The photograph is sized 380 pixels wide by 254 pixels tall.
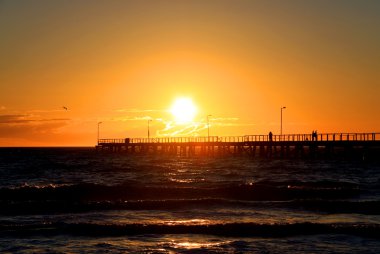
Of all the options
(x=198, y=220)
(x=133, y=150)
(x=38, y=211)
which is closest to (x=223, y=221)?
(x=198, y=220)

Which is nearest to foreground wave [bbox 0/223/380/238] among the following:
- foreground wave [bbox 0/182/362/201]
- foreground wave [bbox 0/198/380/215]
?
foreground wave [bbox 0/198/380/215]

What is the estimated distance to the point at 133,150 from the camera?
125 m

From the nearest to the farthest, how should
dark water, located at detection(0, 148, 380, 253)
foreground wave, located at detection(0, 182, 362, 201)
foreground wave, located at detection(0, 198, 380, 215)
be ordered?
1. dark water, located at detection(0, 148, 380, 253)
2. foreground wave, located at detection(0, 198, 380, 215)
3. foreground wave, located at detection(0, 182, 362, 201)

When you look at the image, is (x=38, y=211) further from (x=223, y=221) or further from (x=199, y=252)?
(x=199, y=252)

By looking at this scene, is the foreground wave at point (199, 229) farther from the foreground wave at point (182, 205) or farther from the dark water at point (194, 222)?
the foreground wave at point (182, 205)

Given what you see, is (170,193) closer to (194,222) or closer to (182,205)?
(182,205)

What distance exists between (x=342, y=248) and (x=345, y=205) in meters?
9.68

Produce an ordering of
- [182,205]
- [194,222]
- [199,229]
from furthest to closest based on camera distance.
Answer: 1. [182,205]
2. [194,222]
3. [199,229]

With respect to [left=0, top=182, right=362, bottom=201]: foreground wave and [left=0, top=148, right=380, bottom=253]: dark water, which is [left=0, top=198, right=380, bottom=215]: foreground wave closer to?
[left=0, top=148, right=380, bottom=253]: dark water

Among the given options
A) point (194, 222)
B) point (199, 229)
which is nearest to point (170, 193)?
point (194, 222)

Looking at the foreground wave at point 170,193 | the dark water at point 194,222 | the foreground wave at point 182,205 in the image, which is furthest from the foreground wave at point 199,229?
the foreground wave at point 170,193

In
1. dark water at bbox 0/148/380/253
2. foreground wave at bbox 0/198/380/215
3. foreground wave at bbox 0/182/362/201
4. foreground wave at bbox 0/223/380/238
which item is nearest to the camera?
dark water at bbox 0/148/380/253

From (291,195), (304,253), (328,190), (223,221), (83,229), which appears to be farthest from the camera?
(328,190)

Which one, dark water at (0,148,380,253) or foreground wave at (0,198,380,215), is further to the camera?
foreground wave at (0,198,380,215)
